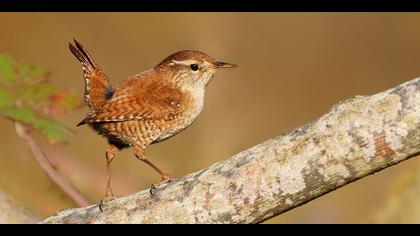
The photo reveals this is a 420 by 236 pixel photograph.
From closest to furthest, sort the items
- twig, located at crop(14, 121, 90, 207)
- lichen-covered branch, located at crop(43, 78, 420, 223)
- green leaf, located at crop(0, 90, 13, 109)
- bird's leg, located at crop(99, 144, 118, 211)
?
lichen-covered branch, located at crop(43, 78, 420, 223), twig, located at crop(14, 121, 90, 207), green leaf, located at crop(0, 90, 13, 109), bird's leg, located at crop(99, 144, 118, 211)

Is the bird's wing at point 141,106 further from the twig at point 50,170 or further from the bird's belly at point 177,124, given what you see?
the twig at point 50,170

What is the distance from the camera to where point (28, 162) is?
629 centimetres

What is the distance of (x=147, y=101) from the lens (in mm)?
4426

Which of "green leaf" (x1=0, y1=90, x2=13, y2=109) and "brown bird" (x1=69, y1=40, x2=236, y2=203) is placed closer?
"green leaf" (x1=0, y1=90, x2=13, y2=109)

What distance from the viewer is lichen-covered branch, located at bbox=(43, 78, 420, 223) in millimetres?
2744

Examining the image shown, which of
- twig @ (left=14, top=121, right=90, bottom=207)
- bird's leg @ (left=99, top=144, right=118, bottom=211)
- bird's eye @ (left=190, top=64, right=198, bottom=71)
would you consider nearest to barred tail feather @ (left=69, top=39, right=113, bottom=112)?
bird's leg @ (left=99, top=144, right=118, bottom=211)

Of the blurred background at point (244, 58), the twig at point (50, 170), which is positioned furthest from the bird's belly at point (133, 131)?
the blurred background at point (244, 58)

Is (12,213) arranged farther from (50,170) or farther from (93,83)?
(93,83)

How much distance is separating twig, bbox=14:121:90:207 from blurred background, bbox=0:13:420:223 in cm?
271

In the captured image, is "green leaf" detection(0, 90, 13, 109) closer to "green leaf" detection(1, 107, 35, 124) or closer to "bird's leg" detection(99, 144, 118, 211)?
"green leaf" detection(1, 107, 35, 124)

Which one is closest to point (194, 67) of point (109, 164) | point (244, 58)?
point (109, 164)

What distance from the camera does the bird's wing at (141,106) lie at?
167 inches

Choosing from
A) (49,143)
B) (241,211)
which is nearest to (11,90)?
(49,143)
